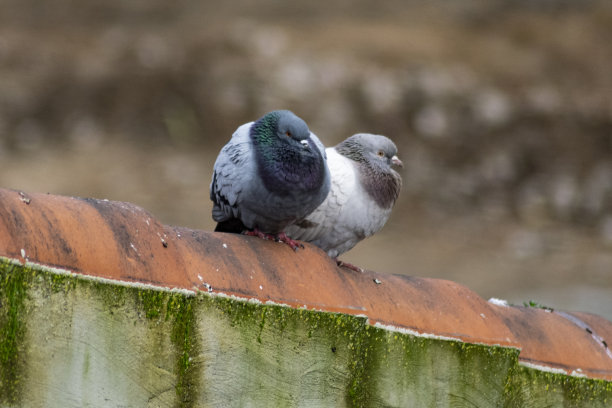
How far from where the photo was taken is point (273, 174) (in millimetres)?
3307

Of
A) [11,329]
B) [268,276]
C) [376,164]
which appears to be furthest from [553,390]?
[11,329]

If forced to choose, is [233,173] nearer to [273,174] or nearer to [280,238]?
[273,174]

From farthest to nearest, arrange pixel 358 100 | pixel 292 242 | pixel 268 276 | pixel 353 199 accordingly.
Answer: pixel 358 100 → pixel 353 199 → pixel 292 242 → pixel 268 276

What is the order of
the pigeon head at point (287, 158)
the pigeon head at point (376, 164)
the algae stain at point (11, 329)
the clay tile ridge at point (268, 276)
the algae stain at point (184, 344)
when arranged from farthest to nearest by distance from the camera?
the pigeon head at point (376, 164), the pigeon head at point (287, 158), the algae stain at point (184, 344), the clay tile ridge at point (268, 276), the algae stain at point (11, 329)

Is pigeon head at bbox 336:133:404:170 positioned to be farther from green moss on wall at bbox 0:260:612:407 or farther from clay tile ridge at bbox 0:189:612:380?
green moss on wall at bbox 0:260:612:407

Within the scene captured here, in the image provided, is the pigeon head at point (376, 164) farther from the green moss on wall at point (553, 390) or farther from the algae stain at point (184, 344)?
the algae stain at point (184, 344)

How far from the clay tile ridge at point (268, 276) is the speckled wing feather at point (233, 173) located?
49 cm

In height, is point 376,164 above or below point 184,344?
above

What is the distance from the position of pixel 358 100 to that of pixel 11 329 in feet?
48.7

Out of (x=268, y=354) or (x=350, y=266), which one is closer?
(x=268, y=354)

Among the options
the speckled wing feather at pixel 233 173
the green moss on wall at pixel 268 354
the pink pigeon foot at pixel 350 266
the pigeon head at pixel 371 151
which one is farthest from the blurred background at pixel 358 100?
the green moss on wall at pixel 268 354

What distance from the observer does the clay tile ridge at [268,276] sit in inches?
85.0

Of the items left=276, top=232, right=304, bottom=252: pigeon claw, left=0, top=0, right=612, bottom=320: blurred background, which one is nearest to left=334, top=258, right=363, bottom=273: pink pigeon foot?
left=276, top=232, right=304, bottom=252: pigeon claw

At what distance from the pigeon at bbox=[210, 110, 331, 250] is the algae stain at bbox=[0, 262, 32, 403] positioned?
1.33m
